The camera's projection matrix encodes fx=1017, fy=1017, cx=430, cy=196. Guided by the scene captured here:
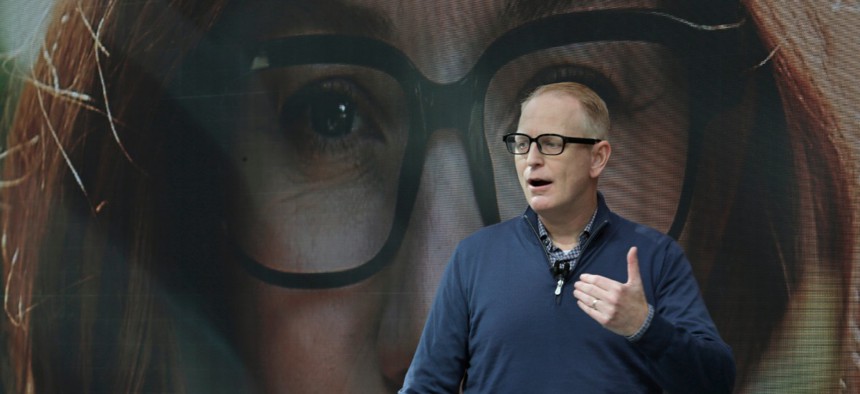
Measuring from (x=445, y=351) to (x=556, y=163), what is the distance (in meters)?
0.36

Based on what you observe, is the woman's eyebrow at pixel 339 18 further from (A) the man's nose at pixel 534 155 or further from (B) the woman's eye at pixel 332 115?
(A) the man's nose at pixel 534 155

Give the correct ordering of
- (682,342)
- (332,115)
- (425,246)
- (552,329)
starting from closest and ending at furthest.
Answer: (682,342) → (552,329) → (425,246) → (332,115)

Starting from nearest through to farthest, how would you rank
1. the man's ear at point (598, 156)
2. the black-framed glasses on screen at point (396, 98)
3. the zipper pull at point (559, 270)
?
1. the zipper pull at point (559, 270)
2. the man's ear at point (598, 156)
3. the black-framed glasses on screen at point (396, 98)

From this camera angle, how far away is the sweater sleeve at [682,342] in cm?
145

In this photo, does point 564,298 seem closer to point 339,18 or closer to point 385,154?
point 385,154

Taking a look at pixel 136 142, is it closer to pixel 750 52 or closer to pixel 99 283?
pixel 99 283

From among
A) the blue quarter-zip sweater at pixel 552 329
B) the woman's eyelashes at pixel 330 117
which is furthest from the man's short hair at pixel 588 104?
the woman's eyelashes at pixel 330 117

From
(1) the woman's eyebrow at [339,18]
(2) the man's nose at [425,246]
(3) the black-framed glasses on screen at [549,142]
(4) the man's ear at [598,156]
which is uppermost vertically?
(1) the woman's eyebrow at [339,18]

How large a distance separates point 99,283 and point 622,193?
68.2 inches

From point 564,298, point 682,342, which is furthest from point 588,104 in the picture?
point 682,342

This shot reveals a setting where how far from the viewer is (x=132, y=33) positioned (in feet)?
11.0

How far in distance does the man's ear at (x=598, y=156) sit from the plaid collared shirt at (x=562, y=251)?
0.07 meters

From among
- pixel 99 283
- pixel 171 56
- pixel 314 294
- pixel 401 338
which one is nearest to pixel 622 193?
pixel 401 338

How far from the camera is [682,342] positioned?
1458mm
